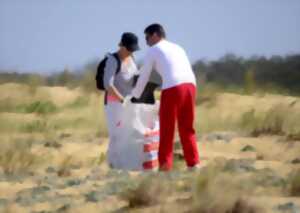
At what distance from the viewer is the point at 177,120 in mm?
12219

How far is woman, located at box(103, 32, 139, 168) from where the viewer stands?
1259 centimetres

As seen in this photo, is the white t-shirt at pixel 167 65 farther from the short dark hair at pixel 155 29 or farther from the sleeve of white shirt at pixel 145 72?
the short dark hair at pixel 155 29

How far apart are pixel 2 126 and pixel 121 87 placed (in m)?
8.94

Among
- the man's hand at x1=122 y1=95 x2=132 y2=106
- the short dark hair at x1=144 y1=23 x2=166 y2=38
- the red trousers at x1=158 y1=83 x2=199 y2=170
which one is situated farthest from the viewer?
the man's hand at x1=122 y1=95 x2=132 y2=106

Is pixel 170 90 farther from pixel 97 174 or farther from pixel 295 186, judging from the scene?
pixel 295 186

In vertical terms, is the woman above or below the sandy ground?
above

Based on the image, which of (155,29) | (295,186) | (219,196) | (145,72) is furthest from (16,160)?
(219,196)

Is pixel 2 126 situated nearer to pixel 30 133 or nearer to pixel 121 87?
pixel 30 133

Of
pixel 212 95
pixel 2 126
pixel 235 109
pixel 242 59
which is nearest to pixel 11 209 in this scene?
pixel 2 126

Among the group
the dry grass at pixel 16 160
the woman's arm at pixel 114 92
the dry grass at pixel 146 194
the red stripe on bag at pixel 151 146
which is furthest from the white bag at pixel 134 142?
the dry grass at pixel 146 194

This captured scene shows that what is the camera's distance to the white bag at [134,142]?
12672mm

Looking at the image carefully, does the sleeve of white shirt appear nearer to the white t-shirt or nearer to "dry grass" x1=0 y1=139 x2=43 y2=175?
the white t-shirt

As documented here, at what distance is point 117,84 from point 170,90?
3.50ft

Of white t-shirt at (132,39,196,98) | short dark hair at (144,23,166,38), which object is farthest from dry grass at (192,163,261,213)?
short dark hair at (144,23,166,38)
